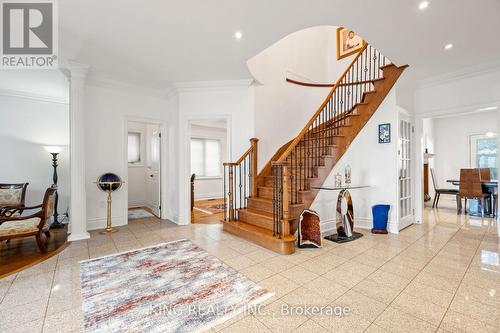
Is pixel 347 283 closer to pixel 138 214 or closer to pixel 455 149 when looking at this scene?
pixel 138 214

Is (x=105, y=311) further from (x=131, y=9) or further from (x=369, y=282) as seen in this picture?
(x=131, y=9)

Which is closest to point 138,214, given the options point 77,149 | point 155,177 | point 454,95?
point 155,177

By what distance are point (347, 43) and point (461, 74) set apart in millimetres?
2734

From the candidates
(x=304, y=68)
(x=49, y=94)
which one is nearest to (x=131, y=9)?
(x=49, y=94)

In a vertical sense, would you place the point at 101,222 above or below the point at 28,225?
below

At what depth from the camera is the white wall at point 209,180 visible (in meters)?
7.73

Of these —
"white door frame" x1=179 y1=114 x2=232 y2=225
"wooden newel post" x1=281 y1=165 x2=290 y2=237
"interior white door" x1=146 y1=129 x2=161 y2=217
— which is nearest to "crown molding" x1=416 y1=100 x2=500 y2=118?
"wooden newel post" x1=281 y1=165 x2=290 y2=237

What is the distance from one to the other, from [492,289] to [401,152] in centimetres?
253

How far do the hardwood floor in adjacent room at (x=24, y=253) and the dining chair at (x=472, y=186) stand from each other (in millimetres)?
8095

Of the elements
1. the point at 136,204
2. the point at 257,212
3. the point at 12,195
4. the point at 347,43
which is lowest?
the point at 136,204

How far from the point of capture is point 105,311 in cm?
186

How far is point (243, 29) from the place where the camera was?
2.90 metres

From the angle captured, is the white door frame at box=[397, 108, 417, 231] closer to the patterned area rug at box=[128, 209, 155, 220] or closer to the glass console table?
the glass console table

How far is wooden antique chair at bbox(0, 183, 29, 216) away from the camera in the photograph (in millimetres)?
4020
